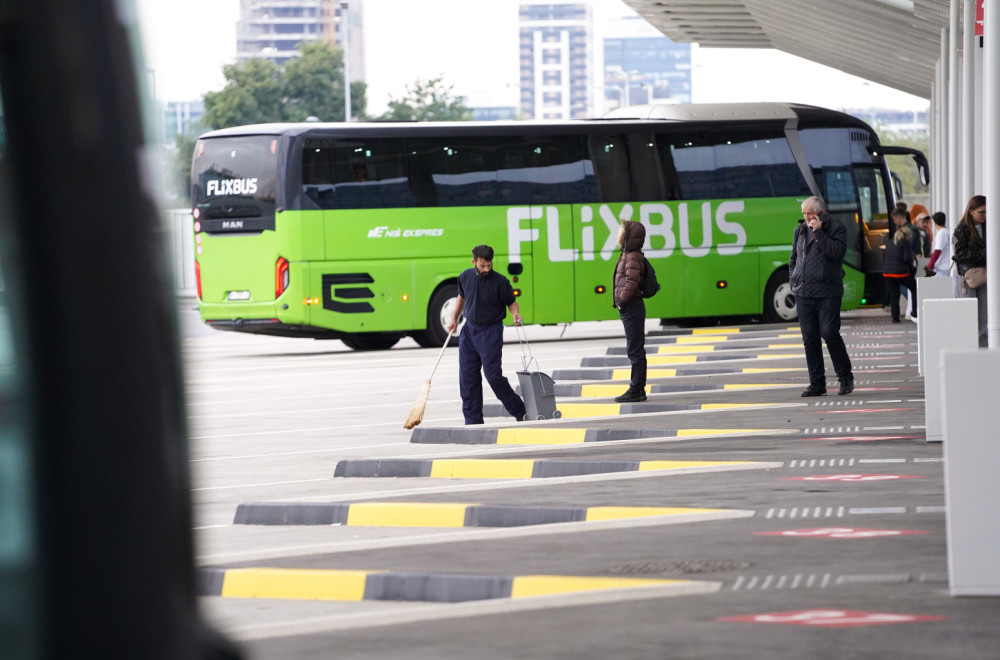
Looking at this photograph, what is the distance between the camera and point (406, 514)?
8.95 m

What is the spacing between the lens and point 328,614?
647 cm

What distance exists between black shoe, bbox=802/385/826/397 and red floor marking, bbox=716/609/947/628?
9416 mm

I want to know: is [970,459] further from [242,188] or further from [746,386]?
[242,188]

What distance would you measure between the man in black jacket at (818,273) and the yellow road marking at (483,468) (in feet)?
14.2

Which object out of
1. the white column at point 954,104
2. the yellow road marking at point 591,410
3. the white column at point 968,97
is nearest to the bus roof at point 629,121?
the white column at point 954,104

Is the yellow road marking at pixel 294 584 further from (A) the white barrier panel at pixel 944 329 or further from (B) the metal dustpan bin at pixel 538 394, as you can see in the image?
(B) the metal dustpan bin at pixel 538 394

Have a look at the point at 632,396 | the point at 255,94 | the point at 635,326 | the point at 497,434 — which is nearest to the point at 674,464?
the point at 497,434

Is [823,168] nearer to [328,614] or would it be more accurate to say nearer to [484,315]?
[484,315]

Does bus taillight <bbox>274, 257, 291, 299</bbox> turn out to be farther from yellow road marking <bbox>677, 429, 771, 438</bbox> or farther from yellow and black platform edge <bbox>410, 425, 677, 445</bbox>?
yellow road marking <bbox>677, 429, 771, 438</bbox>

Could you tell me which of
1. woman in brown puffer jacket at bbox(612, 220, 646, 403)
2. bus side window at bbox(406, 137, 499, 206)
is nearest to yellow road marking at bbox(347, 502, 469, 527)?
woman in brown puffer jacket at bbox(612, 220, 646, 403)

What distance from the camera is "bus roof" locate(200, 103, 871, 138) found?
Result: 25.7 meters

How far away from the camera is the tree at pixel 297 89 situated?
7425 cm

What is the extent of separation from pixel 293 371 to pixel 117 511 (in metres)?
22.0

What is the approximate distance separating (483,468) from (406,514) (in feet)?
7.02
